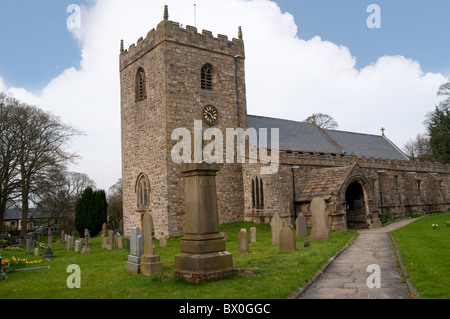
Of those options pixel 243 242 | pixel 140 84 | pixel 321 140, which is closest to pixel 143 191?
pixel 140 84

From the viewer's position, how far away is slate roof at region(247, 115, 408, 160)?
25.9 metres

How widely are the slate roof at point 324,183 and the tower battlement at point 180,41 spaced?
884cm

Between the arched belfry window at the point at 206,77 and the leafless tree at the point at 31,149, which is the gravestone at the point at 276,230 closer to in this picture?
the arched belfry window at the point at 206,77

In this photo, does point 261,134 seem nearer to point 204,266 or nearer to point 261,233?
point 261,233

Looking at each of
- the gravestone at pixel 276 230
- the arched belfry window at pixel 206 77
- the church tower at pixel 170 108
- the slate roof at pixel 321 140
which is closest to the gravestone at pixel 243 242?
the gravestone at pixel 276 230

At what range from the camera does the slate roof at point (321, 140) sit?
25.9 metres

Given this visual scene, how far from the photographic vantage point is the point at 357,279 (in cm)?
763

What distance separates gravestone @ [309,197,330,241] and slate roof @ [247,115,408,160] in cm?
932

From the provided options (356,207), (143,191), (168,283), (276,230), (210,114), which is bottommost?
(168,283)

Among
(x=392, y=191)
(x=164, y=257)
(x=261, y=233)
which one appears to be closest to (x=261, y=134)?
(x=261, y=233)

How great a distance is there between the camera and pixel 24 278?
31.6ft

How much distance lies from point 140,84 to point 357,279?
18503 millimetres

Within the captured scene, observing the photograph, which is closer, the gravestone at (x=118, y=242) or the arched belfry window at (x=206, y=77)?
the gravestone at (x=118, y=242)

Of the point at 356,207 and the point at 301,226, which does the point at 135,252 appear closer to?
the point at 301,226
